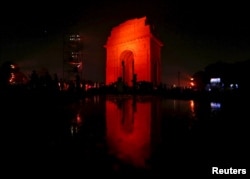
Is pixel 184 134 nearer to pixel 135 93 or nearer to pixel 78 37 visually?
pixel 135 93

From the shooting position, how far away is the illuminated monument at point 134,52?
33.4m

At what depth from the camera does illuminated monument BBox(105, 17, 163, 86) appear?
33.4m

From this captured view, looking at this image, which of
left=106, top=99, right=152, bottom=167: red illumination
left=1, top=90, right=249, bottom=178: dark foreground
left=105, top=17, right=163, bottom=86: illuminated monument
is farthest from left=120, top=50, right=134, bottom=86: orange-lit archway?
left=1, top=90, right=249, bottom=178: dark foreground

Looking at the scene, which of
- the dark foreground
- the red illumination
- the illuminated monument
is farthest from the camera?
the illuminated monument

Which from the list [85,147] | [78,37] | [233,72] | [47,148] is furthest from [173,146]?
[233,72]

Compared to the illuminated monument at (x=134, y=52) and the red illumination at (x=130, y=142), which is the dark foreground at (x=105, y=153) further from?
the illuminated monument at (x=134, y=52)

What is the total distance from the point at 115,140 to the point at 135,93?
20185 millimetres

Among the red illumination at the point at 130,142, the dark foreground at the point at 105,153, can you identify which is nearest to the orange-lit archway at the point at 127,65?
the red illumination at the point at 130,142

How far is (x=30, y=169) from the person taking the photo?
292 centimetres

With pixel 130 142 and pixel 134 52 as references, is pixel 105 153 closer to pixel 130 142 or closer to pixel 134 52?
pixel 130 142

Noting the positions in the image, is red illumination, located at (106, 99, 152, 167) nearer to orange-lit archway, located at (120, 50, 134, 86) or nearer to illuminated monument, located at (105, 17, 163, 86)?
illuminated monument, located at (105, 17, 163, 86)

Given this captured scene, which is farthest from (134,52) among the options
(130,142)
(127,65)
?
(130,142)

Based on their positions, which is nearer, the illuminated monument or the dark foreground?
the dark foreground

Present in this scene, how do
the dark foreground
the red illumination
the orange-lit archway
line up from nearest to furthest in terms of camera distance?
the dark foreground
the red illumination
the orange-lit archway
